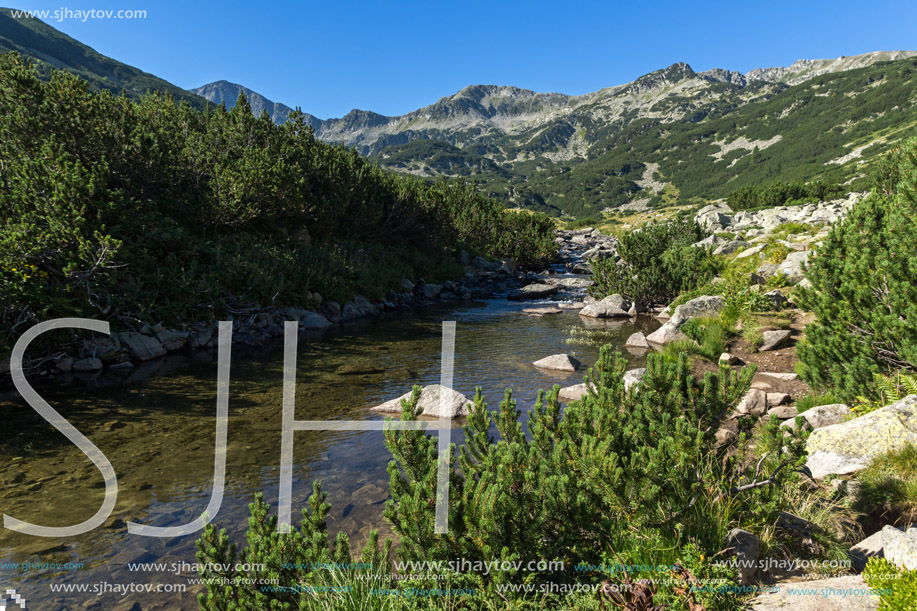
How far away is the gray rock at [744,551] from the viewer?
385cm

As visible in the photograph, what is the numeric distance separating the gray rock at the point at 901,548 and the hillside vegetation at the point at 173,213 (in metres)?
18.3

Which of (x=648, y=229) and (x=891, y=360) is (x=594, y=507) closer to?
(x=891, y=360)

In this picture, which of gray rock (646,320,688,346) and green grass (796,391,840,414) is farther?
gray rock (646,320,688,346)

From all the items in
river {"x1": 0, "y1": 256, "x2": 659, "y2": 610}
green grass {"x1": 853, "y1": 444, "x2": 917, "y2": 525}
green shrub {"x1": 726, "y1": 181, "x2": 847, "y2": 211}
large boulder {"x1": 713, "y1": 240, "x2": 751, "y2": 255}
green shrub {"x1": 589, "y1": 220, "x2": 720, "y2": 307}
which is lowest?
river {"x1": 0, "y1": 256, "x2": 659, "y2": 610}

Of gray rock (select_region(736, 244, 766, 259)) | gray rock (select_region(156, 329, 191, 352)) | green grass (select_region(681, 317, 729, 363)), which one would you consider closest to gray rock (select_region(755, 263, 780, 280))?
gray rock (select_region(736, 244, 766, 259))

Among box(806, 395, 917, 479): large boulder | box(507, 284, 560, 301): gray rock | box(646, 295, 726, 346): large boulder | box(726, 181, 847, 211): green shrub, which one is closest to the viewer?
box(806, 395, 917, 479): large boulder

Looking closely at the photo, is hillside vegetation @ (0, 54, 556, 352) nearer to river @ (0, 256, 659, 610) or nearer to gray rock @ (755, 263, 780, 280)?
river @ (0, 256, 659, 610)

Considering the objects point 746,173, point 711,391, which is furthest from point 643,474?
point 746,173

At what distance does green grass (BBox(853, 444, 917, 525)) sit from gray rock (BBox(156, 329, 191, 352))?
19468 mm

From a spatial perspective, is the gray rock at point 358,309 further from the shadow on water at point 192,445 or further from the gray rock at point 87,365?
the gray rock at point 87,365

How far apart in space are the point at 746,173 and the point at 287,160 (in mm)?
204242

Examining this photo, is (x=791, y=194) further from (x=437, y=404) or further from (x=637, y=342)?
(x=437, y=404)

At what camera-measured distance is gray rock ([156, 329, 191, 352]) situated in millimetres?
16906

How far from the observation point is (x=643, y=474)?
12.7ft
